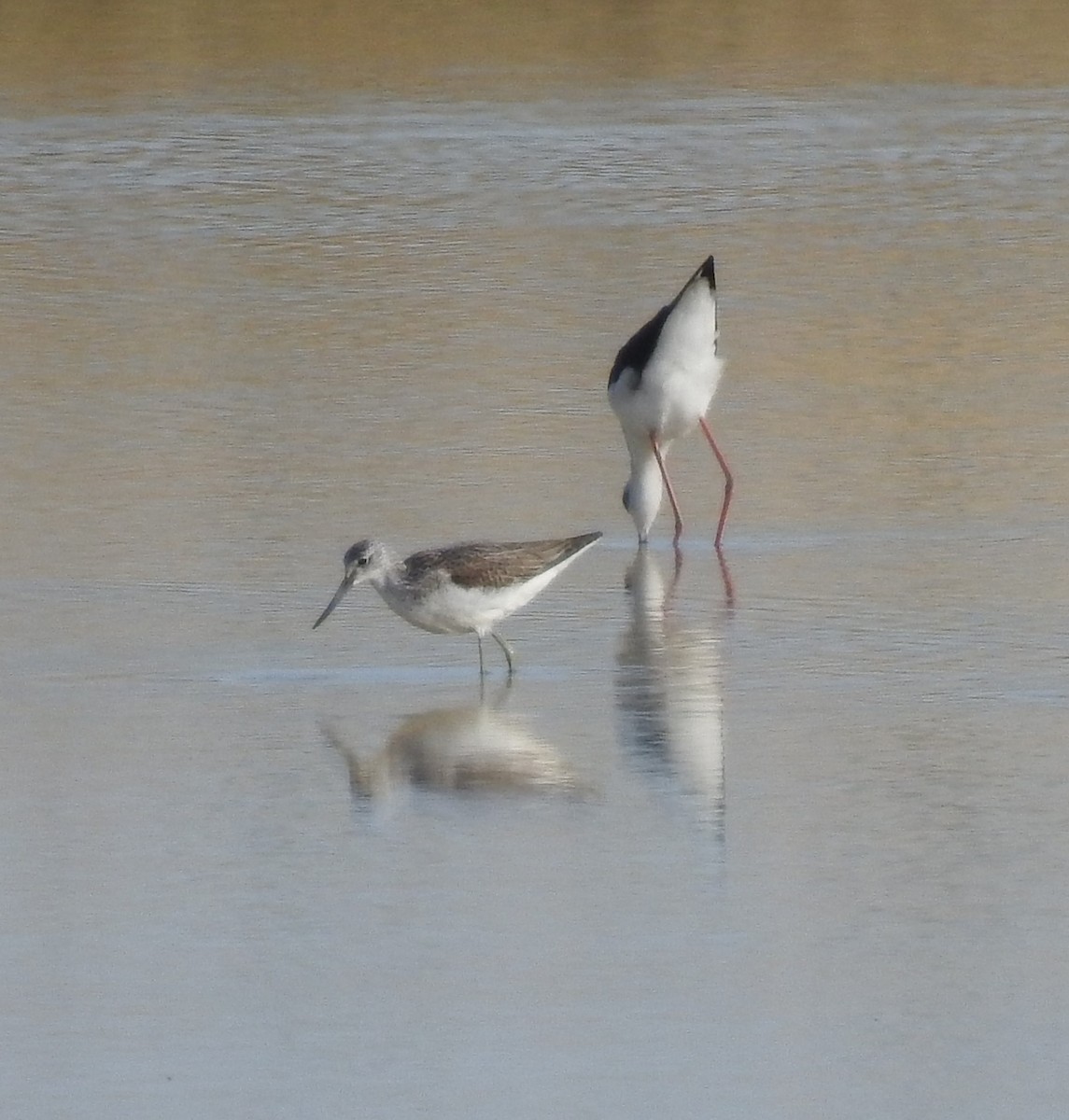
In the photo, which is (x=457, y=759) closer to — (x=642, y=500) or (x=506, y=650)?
(x=506, y=650)

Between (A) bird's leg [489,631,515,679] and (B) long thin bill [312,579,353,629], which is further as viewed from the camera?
(A) bird's leg [489,631,515,679]

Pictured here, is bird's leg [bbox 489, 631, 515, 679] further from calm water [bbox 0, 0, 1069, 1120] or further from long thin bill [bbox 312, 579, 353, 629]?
long thin bill [bbox 312, 579, 353, 629]

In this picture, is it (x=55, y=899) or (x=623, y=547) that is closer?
(x=55, y=899)

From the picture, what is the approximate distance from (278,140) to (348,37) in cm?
557

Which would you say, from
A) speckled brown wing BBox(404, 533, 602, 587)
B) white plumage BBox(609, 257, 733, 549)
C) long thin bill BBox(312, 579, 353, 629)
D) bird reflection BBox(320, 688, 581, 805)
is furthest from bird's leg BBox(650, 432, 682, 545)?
bird reflection BBox(320, 688, 581, 805)

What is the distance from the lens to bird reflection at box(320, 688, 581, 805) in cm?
632

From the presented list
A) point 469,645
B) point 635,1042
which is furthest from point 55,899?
point 469,645

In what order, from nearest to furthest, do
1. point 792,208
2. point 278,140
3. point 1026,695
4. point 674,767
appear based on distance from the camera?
point 674,767 → point 1026,695 → point 792,208 → point 278,140

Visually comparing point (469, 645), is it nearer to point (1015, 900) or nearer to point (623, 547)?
point (623, 547)

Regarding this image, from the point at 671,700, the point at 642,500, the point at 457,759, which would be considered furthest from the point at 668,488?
the point at 457,759

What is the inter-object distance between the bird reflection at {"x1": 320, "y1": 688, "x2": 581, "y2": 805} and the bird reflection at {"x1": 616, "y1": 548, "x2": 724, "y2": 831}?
237 millimetres

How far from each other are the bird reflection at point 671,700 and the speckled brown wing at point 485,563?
0.35m

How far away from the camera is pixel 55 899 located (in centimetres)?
554

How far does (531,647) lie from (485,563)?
1.65 feet
